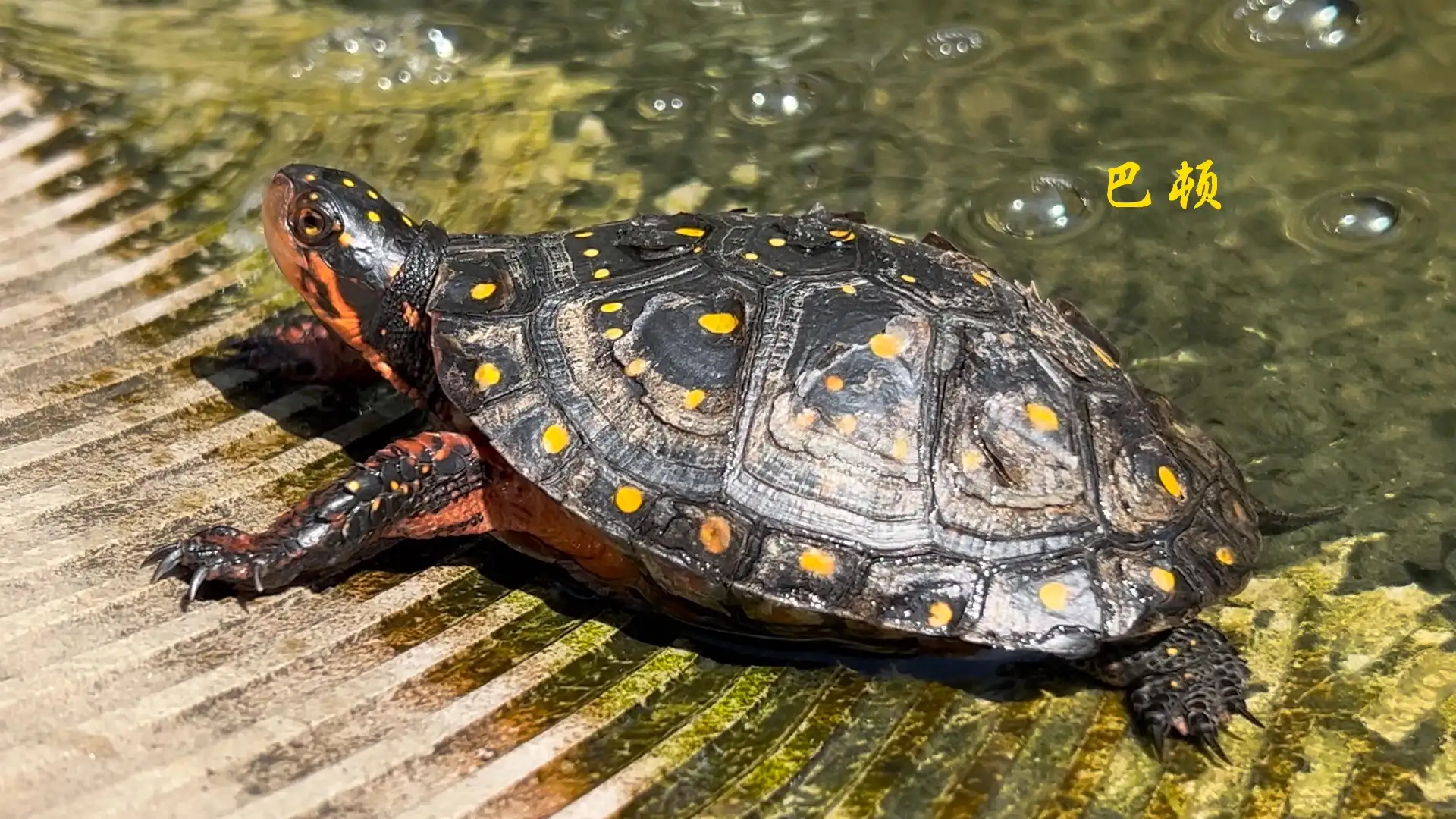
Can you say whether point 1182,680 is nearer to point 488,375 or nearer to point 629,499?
point 629,499

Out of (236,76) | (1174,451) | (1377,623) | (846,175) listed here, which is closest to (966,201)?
(846,175)

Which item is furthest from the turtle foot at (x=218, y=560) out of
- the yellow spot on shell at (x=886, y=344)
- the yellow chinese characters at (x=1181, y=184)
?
the yellow chinese characters at (x=1181, y=184)

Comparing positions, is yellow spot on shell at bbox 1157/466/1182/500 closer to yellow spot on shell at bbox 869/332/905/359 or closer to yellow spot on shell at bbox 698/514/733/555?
yellow spot on shell at bbox 869/332/905/359

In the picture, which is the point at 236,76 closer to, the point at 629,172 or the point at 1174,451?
the point at 629,172

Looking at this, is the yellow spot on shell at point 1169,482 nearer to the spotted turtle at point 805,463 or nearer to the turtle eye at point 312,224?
the spotted turtle at point 805,463

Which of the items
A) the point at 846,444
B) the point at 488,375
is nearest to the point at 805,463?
the point at 846,444

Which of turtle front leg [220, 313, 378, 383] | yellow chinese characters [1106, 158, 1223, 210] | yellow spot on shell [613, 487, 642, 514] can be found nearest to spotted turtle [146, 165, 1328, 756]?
yellow spot on shell [613, 487, 642, 514]
